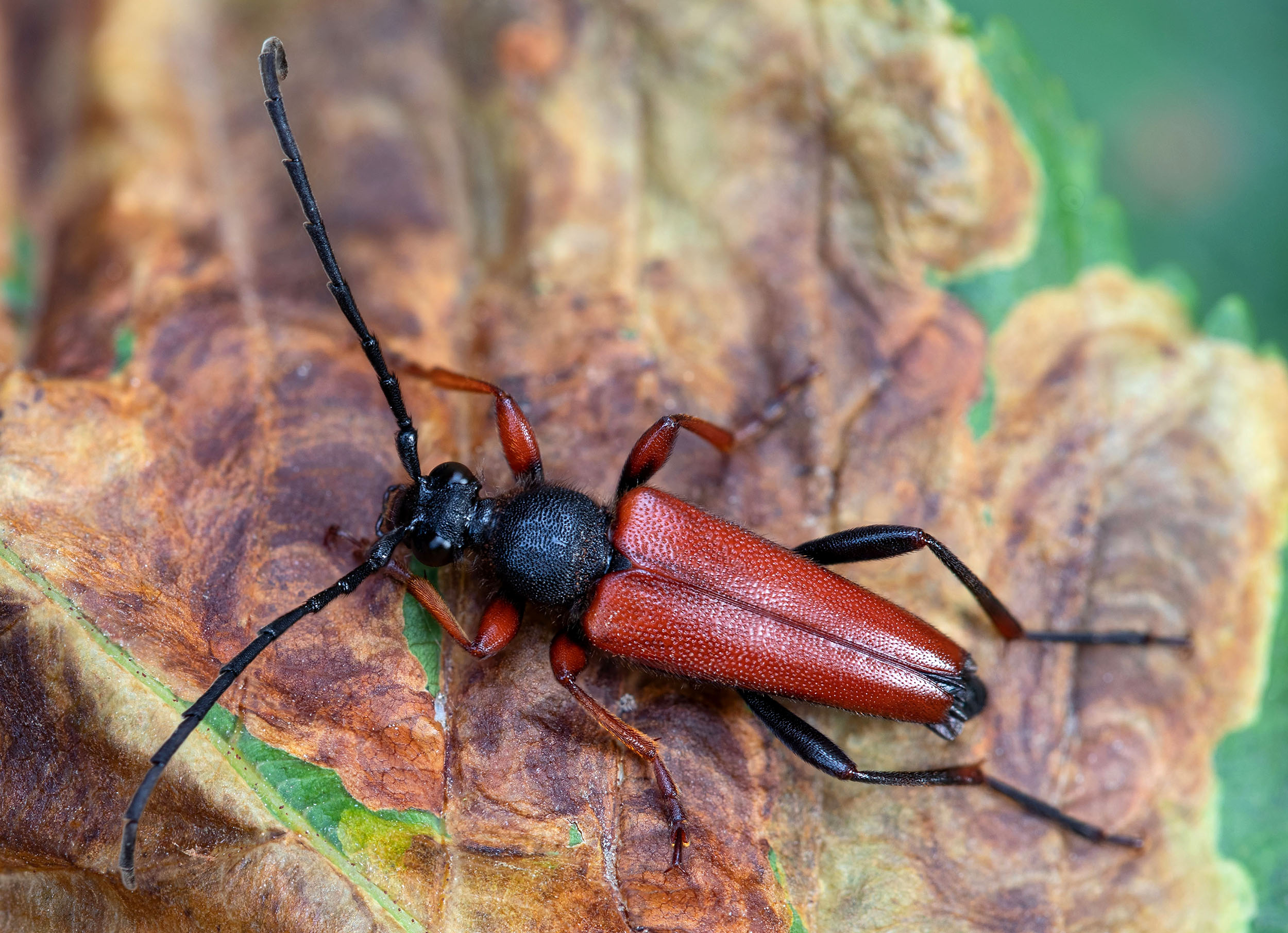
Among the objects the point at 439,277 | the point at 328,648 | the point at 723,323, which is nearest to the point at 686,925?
the point at 328,648

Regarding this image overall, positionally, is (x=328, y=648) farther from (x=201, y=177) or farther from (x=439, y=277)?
(x=201, y=177)

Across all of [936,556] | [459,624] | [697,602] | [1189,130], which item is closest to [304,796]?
[459,624]

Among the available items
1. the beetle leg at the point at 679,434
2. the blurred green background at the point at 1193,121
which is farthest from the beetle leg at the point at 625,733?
the blurred green background at the point at 1193,121

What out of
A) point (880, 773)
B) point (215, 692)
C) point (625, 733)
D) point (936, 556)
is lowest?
point (215, 692)

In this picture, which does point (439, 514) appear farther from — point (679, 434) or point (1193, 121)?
point (1193, 121)

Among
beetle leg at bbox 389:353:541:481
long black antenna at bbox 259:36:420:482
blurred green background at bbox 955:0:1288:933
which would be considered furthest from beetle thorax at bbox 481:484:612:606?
blurred green background at bbox 955:0:1288:933

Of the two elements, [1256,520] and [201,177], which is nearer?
[1256,520]

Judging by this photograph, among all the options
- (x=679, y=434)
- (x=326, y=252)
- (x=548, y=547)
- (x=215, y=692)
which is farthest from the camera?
(x=679, y=434)

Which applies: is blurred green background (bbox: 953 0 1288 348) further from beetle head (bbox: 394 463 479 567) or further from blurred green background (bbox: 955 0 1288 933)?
beetle head (bbox: 394 463 479 567)
